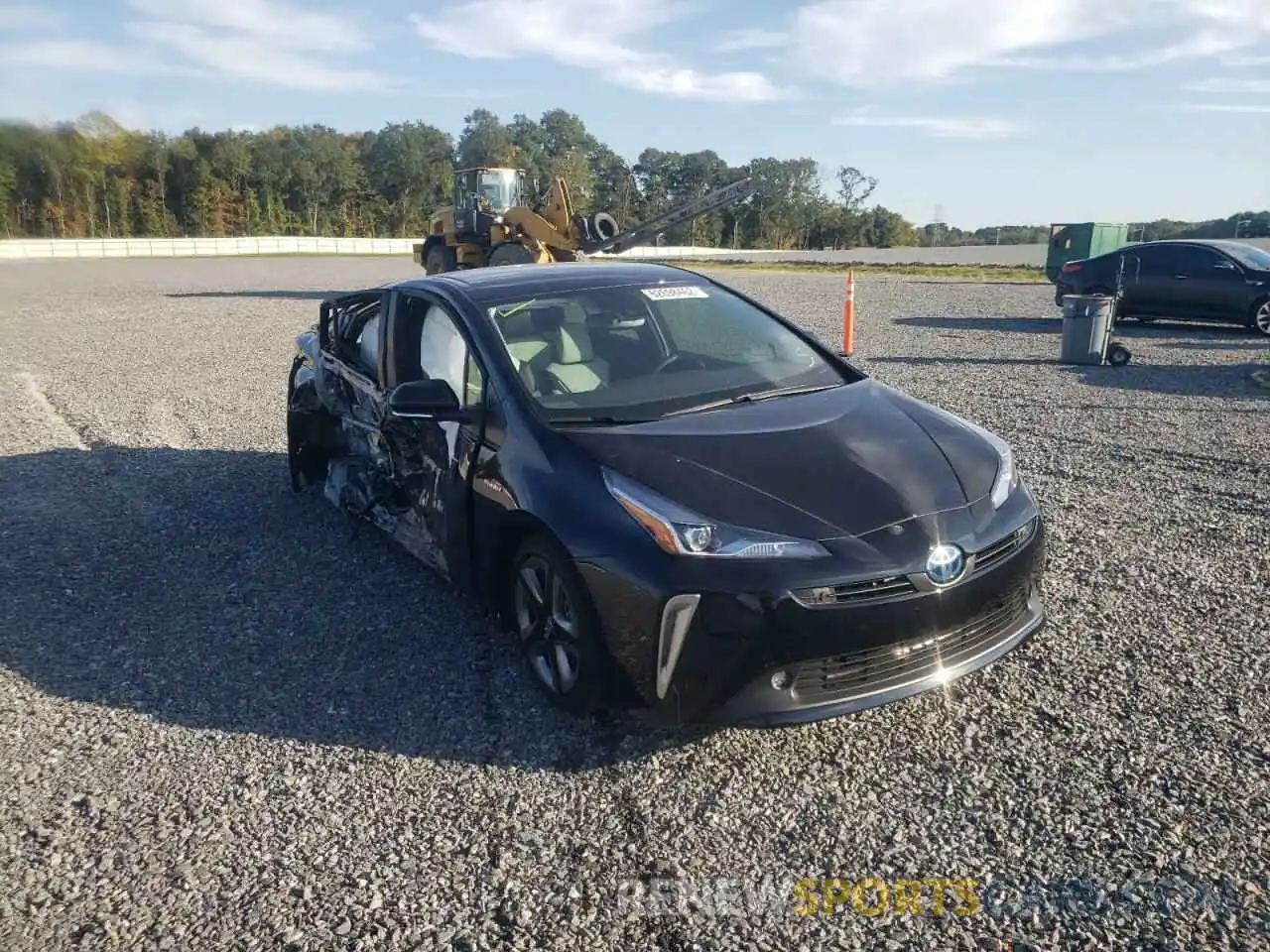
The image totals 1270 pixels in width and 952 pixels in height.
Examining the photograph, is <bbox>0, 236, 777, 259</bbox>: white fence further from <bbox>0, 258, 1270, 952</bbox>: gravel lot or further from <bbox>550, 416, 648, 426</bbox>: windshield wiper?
<bbox>550, 416, 648, 426</bbox>: windshield wiper

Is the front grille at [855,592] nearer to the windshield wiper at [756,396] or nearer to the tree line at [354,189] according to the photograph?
the windshield wiper at [756,396]

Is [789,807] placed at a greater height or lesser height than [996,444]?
Result: lesser

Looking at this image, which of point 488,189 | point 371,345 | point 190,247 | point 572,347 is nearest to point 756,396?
point 572,347

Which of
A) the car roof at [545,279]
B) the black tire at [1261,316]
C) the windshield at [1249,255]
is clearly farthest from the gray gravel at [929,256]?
the car roof at [545,279]

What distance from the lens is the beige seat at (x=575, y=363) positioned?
412 cm

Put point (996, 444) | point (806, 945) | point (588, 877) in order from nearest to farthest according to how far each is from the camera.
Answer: point (806, 945) → point (588, 877) → point (996, 444)

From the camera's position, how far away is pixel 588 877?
110 inches

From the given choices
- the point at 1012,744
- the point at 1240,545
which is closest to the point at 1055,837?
the point at 1012,744

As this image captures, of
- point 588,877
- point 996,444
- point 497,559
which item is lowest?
point 588,877

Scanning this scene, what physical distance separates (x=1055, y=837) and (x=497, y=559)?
2135 millimetres

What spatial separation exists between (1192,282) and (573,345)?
13809 mm

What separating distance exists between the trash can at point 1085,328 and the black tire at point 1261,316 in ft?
14.7

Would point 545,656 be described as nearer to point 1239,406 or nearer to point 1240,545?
point 1240,545

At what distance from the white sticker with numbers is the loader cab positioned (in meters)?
17.5
